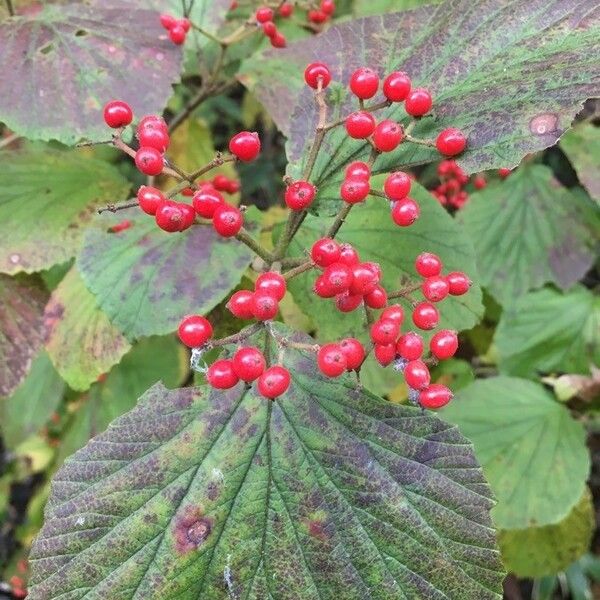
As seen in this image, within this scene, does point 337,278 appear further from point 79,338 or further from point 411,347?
point 79,338

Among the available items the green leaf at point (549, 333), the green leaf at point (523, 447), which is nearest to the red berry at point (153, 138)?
the green leaf at point (523, 447)

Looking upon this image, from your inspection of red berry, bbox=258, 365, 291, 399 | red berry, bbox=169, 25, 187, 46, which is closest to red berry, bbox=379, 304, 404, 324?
red berry, bbox=258, 365, 291, 399

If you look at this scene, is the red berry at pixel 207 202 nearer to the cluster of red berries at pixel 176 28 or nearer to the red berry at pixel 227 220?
the red berry at pixel 227 220

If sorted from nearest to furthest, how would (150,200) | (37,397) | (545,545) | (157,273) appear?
1. (150,200)
2. (157,273)
3. (545,545)
4. (37,397)

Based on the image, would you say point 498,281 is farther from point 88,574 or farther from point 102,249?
point 88,574

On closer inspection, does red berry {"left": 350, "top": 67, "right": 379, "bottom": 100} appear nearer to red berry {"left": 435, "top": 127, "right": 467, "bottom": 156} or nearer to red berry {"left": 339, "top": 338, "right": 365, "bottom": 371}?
red berry {"left": 435, "top": 127, "right": 467, "bottom": 156}

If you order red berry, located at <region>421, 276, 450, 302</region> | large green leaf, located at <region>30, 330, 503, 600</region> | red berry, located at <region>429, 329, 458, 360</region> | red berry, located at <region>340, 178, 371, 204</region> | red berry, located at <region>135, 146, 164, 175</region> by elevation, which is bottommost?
large green leaf, located at <region>30, 330, 503, 600</region>

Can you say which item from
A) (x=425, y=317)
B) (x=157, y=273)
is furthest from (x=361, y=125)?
(x=157, y=273)
